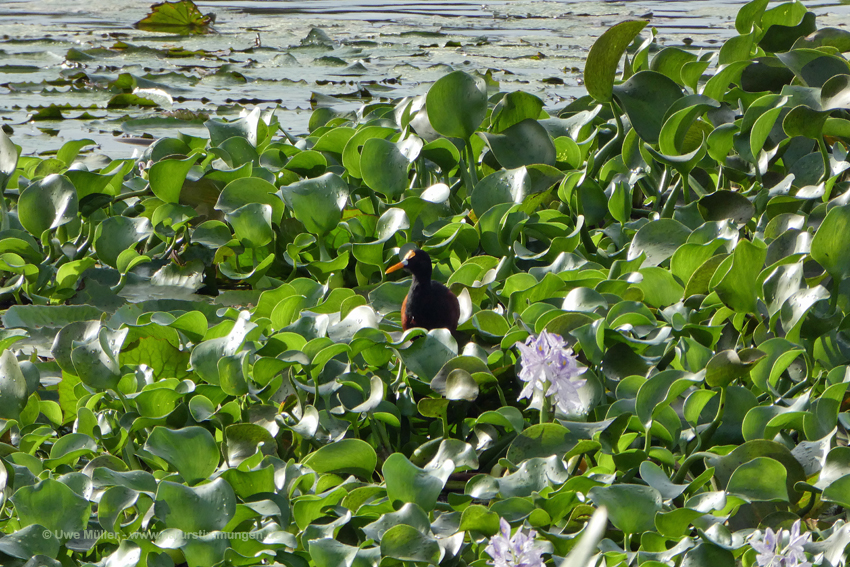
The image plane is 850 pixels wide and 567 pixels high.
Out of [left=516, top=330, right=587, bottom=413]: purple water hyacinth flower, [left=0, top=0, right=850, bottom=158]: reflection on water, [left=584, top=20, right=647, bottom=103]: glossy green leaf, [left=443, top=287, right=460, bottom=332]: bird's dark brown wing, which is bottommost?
[left=0, top=0, right=850, bottom=158]: reflection on water

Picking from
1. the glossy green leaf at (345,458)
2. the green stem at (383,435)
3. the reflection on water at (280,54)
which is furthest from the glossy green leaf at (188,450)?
the reflection on water at (280,54)

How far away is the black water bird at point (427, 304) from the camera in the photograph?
1.85m

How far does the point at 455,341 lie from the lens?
178cm

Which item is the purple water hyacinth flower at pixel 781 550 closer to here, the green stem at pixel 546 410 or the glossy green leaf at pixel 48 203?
the green stem at pixel 546 410

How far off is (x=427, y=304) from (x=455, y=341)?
4.7 inches

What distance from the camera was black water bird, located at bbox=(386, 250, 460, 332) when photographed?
1850 millimetres

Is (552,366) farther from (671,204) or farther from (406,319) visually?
(671,204)

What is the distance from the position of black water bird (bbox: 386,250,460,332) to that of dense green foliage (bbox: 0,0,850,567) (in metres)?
0.05

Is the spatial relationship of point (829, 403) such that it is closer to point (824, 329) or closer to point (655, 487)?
point (824, 329)

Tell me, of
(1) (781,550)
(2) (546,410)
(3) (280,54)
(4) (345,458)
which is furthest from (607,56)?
(3) (280,54)

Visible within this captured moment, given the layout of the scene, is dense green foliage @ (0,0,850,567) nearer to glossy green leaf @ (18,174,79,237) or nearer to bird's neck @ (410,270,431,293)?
glossy green leaf @ (18,174,79,237)

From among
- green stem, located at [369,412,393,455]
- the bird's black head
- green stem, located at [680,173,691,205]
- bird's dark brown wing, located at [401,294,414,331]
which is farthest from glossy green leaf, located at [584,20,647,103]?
green stem, located at [369,412,393,455]

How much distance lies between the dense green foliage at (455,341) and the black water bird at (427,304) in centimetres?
5

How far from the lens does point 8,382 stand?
1.75m
